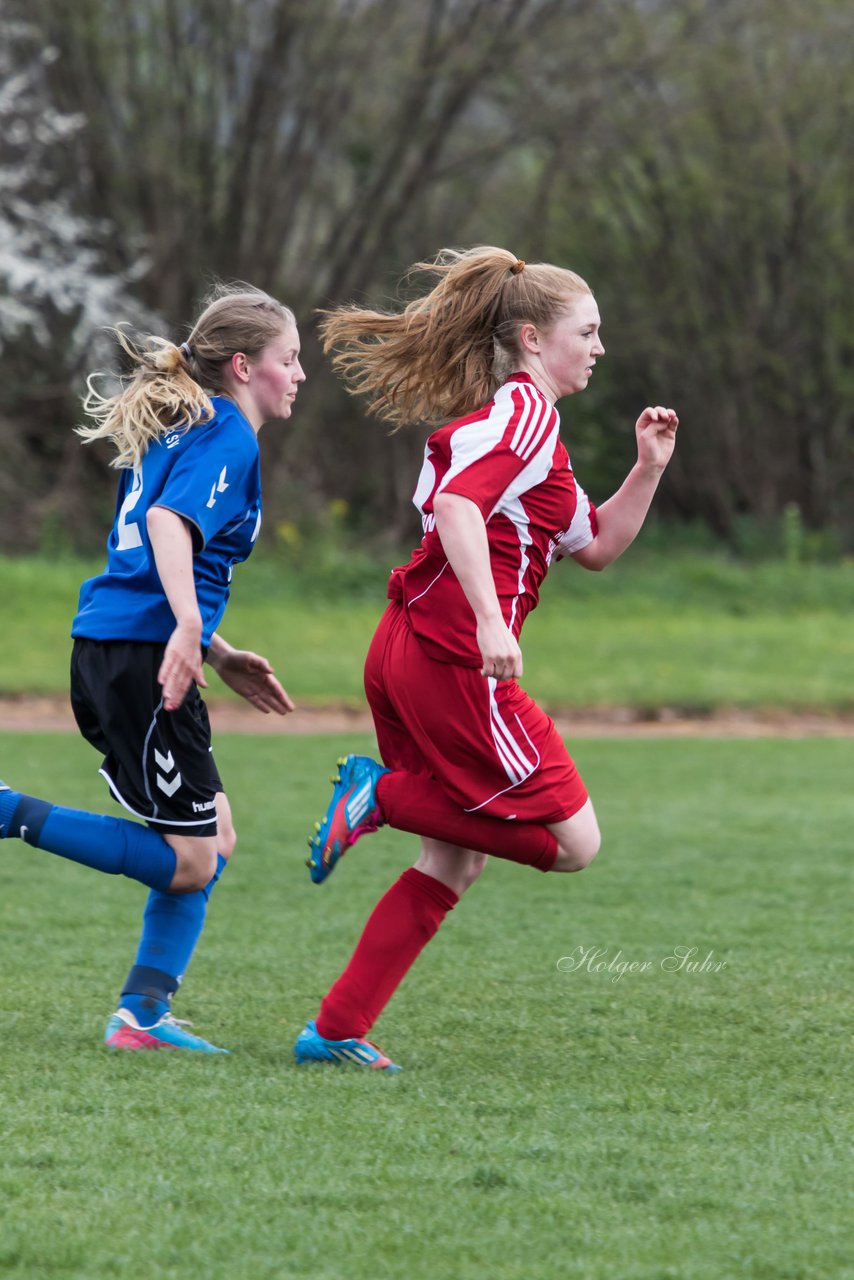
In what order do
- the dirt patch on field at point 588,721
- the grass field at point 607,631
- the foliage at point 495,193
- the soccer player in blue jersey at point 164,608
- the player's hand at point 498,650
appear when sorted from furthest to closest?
1. the foliage at point 495,193
2. the grass field at point 607,631
3. the dirt patch on field at point 588,721
4. the soccer player in blue jersey at point 164,608
5. the player's hand at point 498,650

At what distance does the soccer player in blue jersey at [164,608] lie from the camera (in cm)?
360

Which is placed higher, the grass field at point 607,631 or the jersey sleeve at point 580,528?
the jersey sleeve at point 580,528

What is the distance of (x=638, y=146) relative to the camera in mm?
20969

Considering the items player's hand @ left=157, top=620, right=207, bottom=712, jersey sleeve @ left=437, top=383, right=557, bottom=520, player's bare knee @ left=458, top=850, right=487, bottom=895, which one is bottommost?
player's bare knee @ left=458, top=850, right=487, bottom=895

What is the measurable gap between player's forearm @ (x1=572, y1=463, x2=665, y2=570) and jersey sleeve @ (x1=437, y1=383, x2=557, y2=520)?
37 centimetres

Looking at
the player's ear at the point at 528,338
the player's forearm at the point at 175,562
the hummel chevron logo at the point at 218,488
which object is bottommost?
the player's forearm at the point at 175,562

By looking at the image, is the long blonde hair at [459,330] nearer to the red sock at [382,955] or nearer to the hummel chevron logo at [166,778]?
the hummel chevron logo at [166,778]

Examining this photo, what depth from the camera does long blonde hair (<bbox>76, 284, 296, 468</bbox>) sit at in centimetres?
366

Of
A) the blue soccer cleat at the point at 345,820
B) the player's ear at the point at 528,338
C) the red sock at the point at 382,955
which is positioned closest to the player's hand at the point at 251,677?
the blue soccer cleat at the point at 345,820

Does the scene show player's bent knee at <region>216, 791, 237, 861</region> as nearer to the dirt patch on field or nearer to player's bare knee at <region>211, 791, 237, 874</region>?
player's bare knee at <region>211, 791, 237, 874</region>

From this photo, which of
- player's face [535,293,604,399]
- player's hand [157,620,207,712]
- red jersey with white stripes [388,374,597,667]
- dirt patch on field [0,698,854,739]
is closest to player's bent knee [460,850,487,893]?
red jersey with white stripes [388,374,597,667]

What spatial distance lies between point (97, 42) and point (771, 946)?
51.2 feet

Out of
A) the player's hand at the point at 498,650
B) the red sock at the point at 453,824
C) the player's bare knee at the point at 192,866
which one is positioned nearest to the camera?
the player's hand at the point at 498,650

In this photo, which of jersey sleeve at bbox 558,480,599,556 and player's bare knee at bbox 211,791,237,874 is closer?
jersey sleeve at bbox 558,480,599,556
